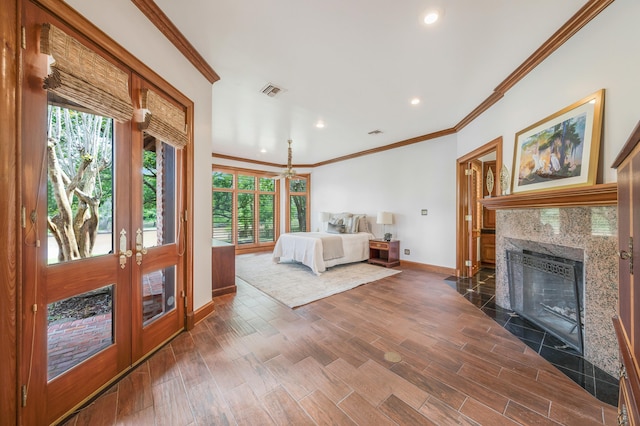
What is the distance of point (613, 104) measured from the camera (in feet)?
5.66

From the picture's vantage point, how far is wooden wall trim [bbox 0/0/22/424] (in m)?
1.10

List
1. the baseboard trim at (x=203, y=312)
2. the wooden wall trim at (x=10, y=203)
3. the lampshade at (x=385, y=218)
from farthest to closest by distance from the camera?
the lampshade at (x=385, y=218) < the baseboard trim at (x=203, y=312) < the wooden wall trim at (x=10, y=203)

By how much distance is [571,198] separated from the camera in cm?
184

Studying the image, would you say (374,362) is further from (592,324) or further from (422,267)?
(422,267)

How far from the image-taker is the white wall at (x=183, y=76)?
160 centimetres

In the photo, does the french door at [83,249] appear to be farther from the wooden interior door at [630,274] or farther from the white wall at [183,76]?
the wooden interior door at [630,274]

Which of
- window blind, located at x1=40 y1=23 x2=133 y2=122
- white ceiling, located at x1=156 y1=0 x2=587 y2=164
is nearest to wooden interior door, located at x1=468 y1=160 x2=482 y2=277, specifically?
white ceiling, located at x1=156 y1=0 x2=587 y2=164

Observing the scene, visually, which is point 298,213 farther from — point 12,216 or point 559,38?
point 12,216

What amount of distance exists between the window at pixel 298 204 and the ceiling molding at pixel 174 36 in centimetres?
524

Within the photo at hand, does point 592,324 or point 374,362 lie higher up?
point 592,324

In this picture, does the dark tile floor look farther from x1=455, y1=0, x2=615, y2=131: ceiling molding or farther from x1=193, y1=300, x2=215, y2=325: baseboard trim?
x1=193, y1=300, x2=215, y2=325: baseboard trim

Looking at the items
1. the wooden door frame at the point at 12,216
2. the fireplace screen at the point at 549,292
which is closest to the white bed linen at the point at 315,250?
the fireplace screen at the point at 549,292

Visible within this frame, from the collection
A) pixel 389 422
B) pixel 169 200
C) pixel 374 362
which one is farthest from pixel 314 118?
pixel 389 422

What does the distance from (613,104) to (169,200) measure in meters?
3.76
